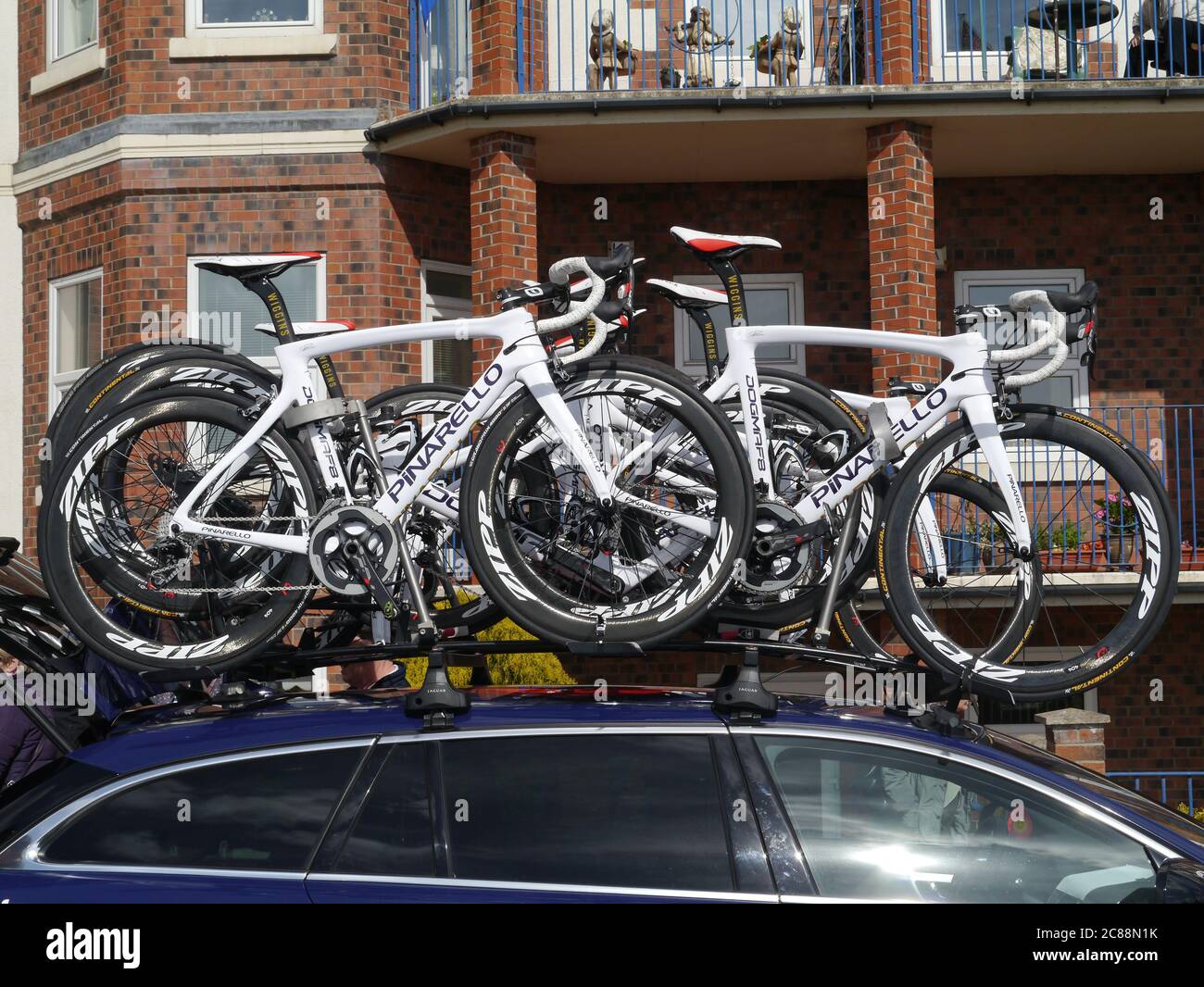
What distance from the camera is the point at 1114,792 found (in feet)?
12.7

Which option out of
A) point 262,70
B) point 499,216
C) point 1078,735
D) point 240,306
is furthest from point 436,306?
point 1078,735

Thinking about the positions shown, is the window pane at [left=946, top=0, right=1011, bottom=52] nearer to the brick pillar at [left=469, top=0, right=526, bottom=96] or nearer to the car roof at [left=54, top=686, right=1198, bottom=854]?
the brick pillar at [left=469, top=0, right=526, bottom=96]

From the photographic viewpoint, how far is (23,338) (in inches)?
526

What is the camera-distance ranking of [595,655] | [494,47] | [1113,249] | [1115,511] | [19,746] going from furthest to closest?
1. [1113,249]
2. [494,47]
3. [1115,511]
4. [19,746]
5. [595,655]

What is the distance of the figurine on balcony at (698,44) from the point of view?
39.3ft

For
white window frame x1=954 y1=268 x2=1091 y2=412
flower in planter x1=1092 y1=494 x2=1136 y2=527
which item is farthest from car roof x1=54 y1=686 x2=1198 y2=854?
white window frame x1=954 y1=268 x2=1091 y2=412

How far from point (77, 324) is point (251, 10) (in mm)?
3253

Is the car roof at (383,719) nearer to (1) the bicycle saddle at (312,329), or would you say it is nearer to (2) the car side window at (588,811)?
(2) the car side window at (588,811)

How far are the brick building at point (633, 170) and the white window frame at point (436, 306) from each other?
0.03m

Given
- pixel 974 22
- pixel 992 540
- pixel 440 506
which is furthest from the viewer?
pixel 974 22

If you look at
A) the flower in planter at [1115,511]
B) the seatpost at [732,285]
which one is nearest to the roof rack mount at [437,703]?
the seatpost at [732,285]

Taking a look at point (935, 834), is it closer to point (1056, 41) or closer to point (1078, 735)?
point (1078, 735)

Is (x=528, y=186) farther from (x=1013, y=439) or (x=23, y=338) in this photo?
(x=1013, y=439)
